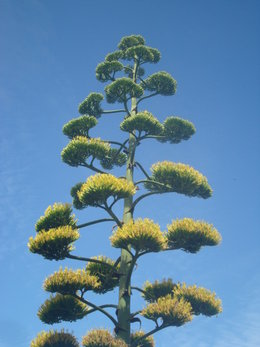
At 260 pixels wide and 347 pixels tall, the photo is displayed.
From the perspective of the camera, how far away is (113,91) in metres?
18.7

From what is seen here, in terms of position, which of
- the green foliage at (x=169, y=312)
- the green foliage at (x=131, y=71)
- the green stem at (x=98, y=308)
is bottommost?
the green foliage at (x=169, y=312)

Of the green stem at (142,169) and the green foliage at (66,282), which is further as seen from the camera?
the green stem at (142,169)

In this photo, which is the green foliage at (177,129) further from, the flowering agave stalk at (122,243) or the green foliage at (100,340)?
the green foliage at (100,340)

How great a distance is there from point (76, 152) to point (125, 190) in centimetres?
289

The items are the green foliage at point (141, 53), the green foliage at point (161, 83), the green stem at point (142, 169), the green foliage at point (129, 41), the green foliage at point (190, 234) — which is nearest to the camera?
the green foliage at point (190, 234)

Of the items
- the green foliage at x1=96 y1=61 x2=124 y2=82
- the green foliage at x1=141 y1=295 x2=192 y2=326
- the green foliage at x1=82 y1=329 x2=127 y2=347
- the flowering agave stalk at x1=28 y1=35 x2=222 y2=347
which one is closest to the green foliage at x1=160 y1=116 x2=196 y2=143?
the flowering agave stalk at x1=28 y1=35 x2=222 y2=347

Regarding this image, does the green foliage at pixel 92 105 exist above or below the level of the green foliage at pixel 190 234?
above

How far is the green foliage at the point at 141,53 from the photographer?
21.5 metres

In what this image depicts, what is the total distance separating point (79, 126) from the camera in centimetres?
1748

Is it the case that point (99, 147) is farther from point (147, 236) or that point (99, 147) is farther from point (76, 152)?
point (147, 236)

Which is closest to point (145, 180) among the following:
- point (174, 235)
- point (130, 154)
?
point (130, 154)

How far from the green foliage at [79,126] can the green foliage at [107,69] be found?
439cm

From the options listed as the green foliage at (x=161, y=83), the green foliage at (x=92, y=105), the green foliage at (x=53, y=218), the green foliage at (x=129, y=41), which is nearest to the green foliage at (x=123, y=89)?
the green foliage at (x=92, y=105)

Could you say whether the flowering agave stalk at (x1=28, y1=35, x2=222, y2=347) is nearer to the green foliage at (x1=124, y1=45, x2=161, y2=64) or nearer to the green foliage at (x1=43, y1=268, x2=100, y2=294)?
the green foliage at (x1=43, y1=268, x2=100, y2=294)
